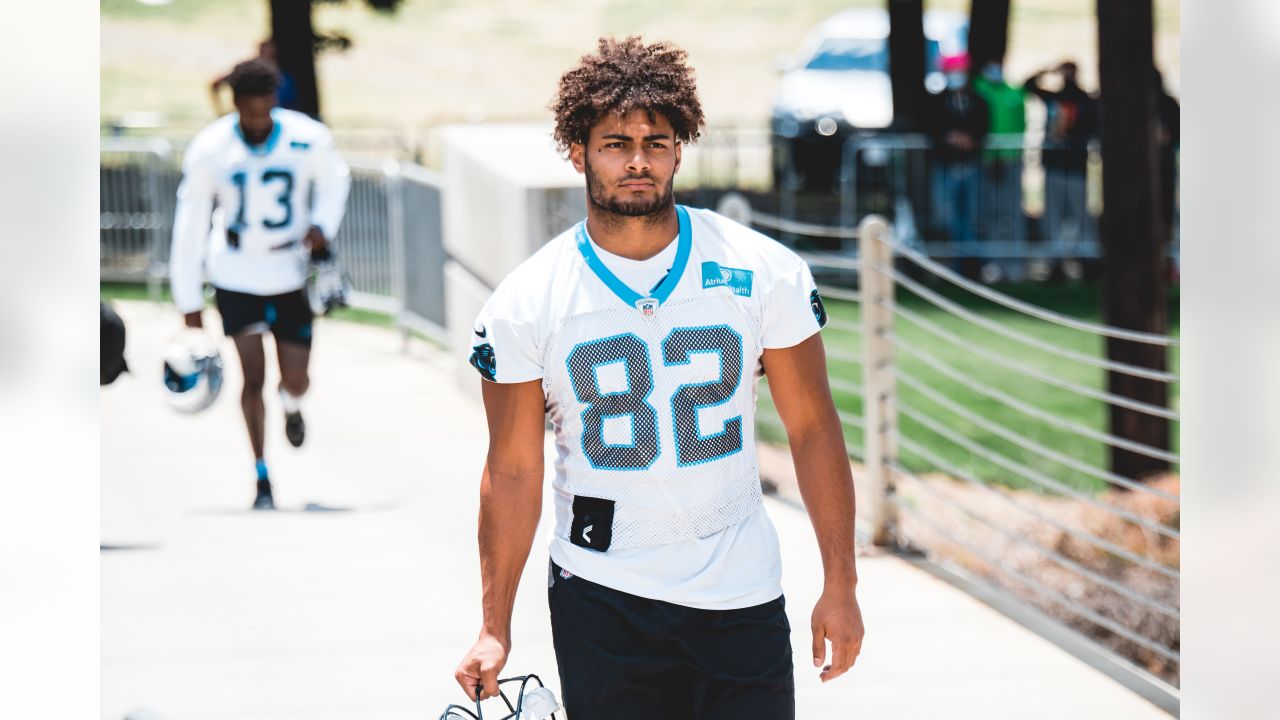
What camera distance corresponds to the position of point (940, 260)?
56.1ft

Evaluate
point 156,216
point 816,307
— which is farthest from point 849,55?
point 816,307

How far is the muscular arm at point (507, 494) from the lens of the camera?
349 centimetres

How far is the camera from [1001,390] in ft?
40.4

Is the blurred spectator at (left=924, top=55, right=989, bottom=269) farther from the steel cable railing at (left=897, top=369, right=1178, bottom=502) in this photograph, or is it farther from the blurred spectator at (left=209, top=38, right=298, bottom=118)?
the steel cable railing at (left=897, top=369, right=1178, bottom=502)

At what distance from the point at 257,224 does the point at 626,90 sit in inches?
205

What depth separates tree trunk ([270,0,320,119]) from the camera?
23000 mm

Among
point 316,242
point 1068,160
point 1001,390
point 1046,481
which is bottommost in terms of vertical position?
point 1001,390

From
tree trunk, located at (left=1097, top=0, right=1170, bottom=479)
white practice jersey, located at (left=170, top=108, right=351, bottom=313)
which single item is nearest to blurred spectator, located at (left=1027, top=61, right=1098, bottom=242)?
tree trunk, located at (left=1097, top=0, right=1170, bottom=479)

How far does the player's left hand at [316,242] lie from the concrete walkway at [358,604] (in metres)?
1.18

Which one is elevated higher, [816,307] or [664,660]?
[816,307]

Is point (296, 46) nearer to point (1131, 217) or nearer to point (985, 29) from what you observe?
point (985, 29)

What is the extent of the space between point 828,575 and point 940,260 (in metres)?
13.8
